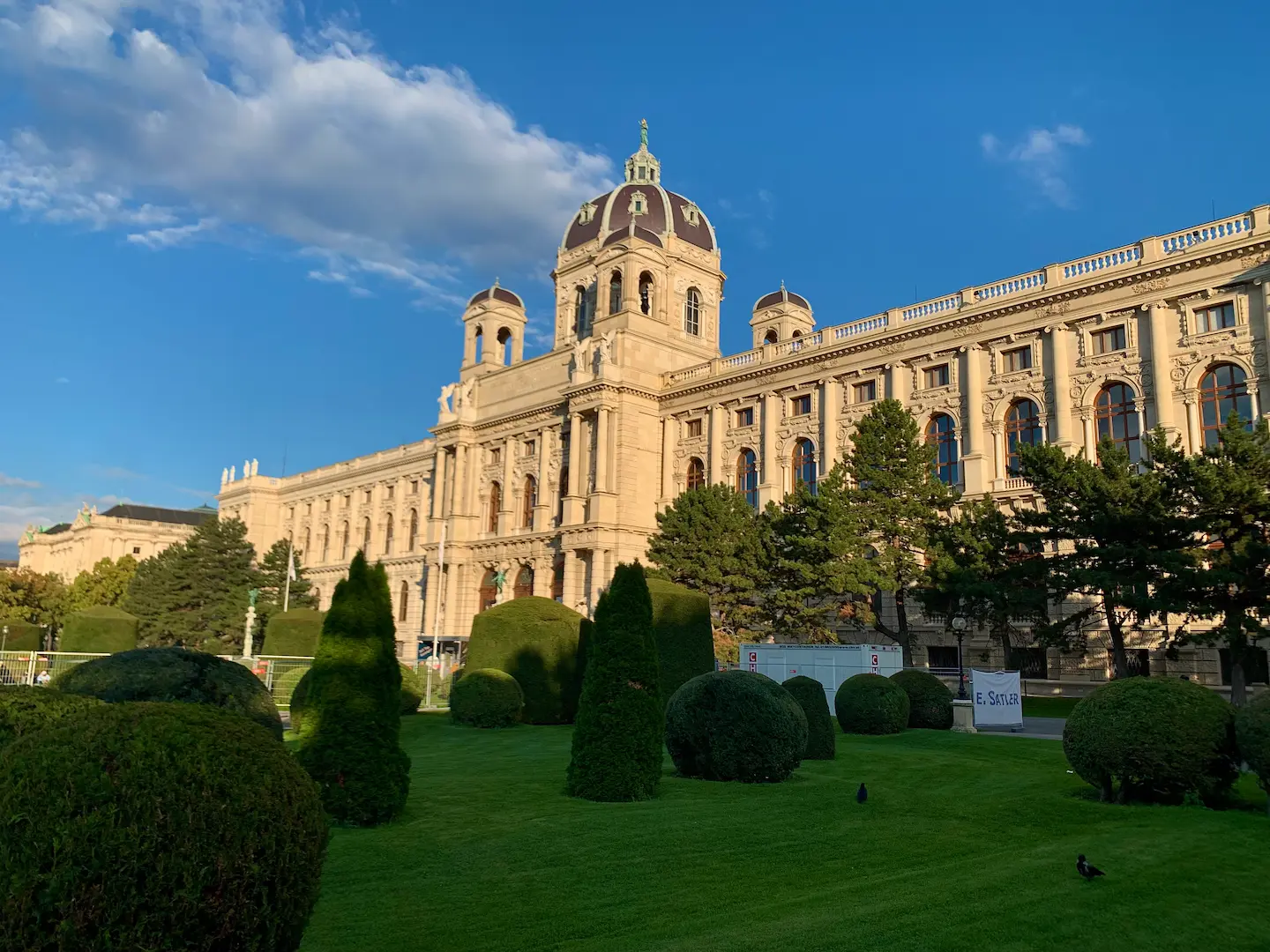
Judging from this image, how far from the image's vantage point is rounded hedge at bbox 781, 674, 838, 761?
19.1 meters

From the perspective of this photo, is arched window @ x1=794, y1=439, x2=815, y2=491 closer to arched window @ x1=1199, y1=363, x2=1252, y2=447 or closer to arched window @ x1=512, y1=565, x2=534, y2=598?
arched window @ x1=1199, y1=363, x2=1252, y2=447

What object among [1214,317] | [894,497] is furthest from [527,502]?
[1214,317]

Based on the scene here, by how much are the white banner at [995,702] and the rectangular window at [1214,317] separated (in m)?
17.2

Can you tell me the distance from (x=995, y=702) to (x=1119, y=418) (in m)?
16.2

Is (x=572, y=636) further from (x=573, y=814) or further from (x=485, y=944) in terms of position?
(x=485, y=944)

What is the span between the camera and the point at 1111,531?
27.6 meters

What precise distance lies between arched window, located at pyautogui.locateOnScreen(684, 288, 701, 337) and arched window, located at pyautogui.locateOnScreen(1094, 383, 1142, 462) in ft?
99.9

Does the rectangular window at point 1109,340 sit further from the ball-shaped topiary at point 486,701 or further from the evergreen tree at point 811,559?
the ball-shaped topiary at point 486,701

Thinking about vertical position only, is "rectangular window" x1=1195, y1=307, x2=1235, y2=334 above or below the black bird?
above

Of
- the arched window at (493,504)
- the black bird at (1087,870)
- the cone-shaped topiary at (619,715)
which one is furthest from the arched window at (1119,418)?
the arched window at (493,504)

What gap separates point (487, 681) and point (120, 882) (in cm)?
2253

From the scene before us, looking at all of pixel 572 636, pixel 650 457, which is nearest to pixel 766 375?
pixel 650 457

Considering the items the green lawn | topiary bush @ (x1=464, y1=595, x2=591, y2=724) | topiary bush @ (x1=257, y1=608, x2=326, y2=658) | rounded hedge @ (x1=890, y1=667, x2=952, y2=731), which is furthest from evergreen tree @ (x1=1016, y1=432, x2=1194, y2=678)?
topiary bush @ (x1=257, y1=608, x2=326, y2=658)

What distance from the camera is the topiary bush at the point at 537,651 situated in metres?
29.5
